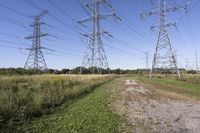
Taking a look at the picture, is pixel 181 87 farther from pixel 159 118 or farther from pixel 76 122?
pixel 76 122

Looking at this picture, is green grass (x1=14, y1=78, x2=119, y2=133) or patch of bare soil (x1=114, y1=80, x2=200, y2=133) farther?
patch of bare soil (x1=114, y1=80, x2=200, y2=133)

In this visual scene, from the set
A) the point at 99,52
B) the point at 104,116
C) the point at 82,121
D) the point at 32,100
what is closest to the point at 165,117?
the point at 104,116

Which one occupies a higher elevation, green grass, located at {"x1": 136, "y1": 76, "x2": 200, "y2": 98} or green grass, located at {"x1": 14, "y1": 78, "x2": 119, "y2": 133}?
green grass, located at {"x1": 136, "y1": 76, "x2": 200, "y2": 98}

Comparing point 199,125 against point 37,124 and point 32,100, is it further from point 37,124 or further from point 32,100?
point 32,100

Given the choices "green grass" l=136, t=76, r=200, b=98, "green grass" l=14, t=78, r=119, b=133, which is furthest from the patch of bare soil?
"green grass" l=136, t=76, r=200, b=98

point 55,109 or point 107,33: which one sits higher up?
point 107,33

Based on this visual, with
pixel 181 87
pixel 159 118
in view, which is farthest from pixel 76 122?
pixel 181 87

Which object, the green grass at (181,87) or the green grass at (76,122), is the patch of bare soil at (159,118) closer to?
the green grass at (76,122)

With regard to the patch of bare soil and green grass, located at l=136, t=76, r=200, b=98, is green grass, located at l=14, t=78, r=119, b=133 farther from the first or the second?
green grass, located at l=136, t=76, r=200, b=98

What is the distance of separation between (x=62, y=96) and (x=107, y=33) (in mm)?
30792

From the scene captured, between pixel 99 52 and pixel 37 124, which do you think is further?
pixel 99 52

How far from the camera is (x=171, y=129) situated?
7945 mm

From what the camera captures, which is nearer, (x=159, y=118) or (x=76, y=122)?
(x=76, y=122)

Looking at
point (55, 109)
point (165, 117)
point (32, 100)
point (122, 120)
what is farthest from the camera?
point (32, 100)
